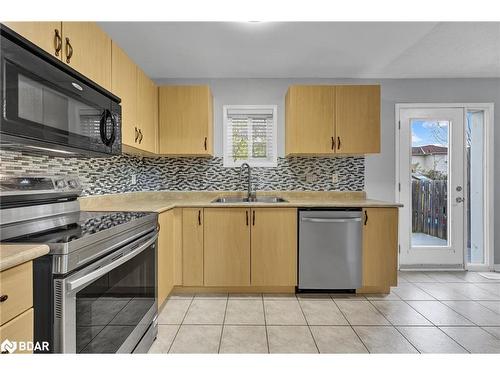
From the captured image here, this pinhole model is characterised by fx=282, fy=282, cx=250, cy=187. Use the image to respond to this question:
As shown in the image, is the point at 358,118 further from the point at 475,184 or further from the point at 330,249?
the point at 475,184

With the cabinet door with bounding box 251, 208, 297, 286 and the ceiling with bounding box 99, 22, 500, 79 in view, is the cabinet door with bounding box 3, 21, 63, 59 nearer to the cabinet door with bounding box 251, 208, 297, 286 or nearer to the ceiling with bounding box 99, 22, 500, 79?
the ceiling with bounding box 99, 22, 500, 79

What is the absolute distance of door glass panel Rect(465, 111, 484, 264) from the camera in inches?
141

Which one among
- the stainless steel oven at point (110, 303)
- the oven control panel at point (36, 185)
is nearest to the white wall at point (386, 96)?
the oven control panel at point (36, 185)

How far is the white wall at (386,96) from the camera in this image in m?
3.42

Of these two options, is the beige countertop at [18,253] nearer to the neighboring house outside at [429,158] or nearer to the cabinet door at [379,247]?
the cabinet door at [379,247]

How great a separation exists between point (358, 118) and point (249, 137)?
49.9 inches

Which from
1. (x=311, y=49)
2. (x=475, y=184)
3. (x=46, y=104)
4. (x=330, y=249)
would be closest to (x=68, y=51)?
(x=46, y=104)

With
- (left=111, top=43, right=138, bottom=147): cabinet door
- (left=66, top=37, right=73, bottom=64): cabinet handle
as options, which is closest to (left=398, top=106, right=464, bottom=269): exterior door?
(left=111, top=43, right=138, bottom=147): cabinet door

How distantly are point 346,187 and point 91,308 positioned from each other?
2.95m

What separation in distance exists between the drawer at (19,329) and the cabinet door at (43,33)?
110 cm

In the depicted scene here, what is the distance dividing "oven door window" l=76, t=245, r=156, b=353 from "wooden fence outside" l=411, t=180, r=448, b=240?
10.6ft

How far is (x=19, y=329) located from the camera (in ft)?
2.76
